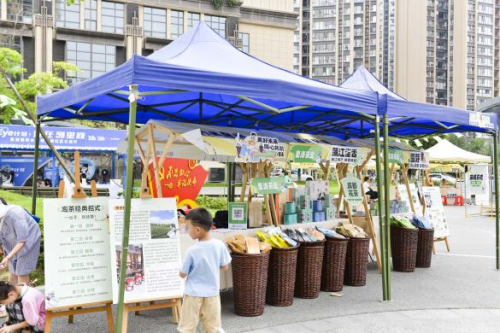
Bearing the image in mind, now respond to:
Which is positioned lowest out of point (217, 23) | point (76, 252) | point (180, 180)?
point (76, 252)

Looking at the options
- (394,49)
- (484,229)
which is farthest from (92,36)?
(394,49)

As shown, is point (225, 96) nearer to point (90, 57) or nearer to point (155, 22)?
point (90, 57)

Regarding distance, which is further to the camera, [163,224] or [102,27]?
[102,27]

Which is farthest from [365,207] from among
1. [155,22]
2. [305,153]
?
[155,22]

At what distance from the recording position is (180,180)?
956cm

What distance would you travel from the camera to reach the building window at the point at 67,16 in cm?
4116

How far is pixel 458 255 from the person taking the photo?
10273 mm

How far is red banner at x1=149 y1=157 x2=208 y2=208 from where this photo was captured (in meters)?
9.30

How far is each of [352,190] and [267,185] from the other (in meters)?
1.98

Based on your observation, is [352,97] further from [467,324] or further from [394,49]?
[394,49]

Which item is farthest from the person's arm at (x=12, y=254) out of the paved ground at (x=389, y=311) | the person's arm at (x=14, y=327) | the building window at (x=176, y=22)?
the building window at (x=176, y=22)

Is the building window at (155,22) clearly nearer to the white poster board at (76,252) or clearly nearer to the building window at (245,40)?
the building window at (245,40)

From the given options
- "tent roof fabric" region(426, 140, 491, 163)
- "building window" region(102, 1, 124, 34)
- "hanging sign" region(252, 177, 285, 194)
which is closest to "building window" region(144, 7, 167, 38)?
"building window" region(102, 1, 124, 34)

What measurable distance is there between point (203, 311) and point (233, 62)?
11.9ft
